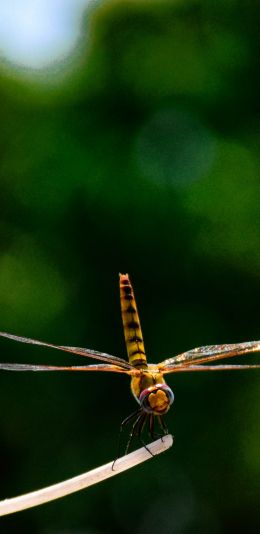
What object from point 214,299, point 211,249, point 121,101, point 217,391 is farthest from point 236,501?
point 121,101

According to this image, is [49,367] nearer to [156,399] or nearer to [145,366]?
[156,399]

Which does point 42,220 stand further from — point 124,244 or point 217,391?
point 217,391

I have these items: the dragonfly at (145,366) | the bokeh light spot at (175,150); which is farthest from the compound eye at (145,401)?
the bokeh light spot at (175,150)

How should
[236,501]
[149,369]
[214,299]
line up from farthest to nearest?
[214,299]
[236,501]
[149,369]

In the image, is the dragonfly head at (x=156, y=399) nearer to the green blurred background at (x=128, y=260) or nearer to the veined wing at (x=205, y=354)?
the veined wing at (x=205, y=354)

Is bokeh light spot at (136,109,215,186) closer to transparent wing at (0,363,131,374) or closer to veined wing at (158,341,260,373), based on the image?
veined wing at (158,341,260,373)

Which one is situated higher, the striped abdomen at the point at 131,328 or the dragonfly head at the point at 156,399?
the striped abdomen at the point at 131,328

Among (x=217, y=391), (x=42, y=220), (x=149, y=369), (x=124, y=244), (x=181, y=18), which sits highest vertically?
(x=181, y=18)

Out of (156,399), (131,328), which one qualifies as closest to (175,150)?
(131,328)
